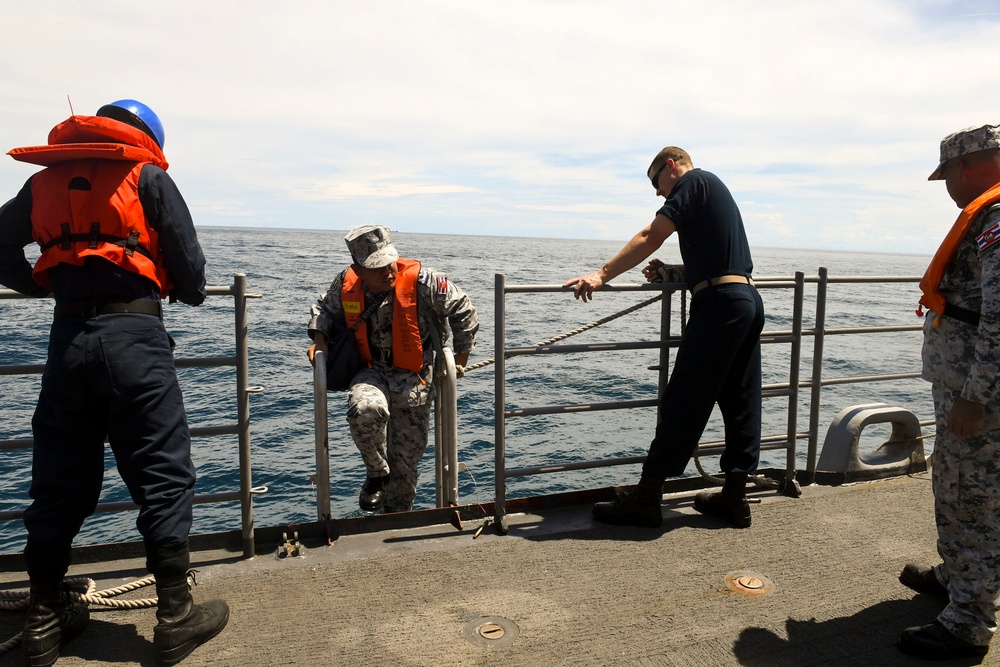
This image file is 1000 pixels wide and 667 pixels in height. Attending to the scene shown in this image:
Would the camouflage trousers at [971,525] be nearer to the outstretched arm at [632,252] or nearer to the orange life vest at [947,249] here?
the orange life vest at [947,249]

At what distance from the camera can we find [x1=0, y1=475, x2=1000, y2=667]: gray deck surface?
2.59 meters

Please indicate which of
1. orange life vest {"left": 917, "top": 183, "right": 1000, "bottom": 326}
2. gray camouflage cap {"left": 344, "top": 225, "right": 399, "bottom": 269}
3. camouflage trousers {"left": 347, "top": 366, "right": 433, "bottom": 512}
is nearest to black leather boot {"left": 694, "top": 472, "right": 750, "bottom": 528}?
orange life vest {"left": 917, "top": 183, "right": 1000, "bottom": 326}

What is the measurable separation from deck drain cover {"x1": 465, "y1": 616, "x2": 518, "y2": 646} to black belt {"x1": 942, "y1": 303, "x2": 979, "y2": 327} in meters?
2.01

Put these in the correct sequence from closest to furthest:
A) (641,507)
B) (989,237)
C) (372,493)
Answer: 1. (989,237)
2. (641,507)
3. (372,493)

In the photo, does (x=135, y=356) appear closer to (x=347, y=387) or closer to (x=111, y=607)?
(x=111, y=607)

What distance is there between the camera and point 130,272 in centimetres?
251

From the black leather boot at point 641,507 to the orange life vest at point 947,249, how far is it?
1606 millimetres

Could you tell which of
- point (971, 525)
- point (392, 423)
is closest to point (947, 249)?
point (971, 525)

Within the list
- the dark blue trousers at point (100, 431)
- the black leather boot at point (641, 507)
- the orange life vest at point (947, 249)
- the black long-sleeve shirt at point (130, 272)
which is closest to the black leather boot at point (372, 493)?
the black leather boot at point (641, 507)

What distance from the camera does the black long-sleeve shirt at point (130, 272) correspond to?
2475mm

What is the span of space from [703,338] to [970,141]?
1466 mm

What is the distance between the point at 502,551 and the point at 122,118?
8.24 ft

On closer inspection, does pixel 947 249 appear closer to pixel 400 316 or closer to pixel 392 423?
pixel 400 316

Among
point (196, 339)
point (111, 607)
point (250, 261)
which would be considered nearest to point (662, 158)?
point (111, 607)
